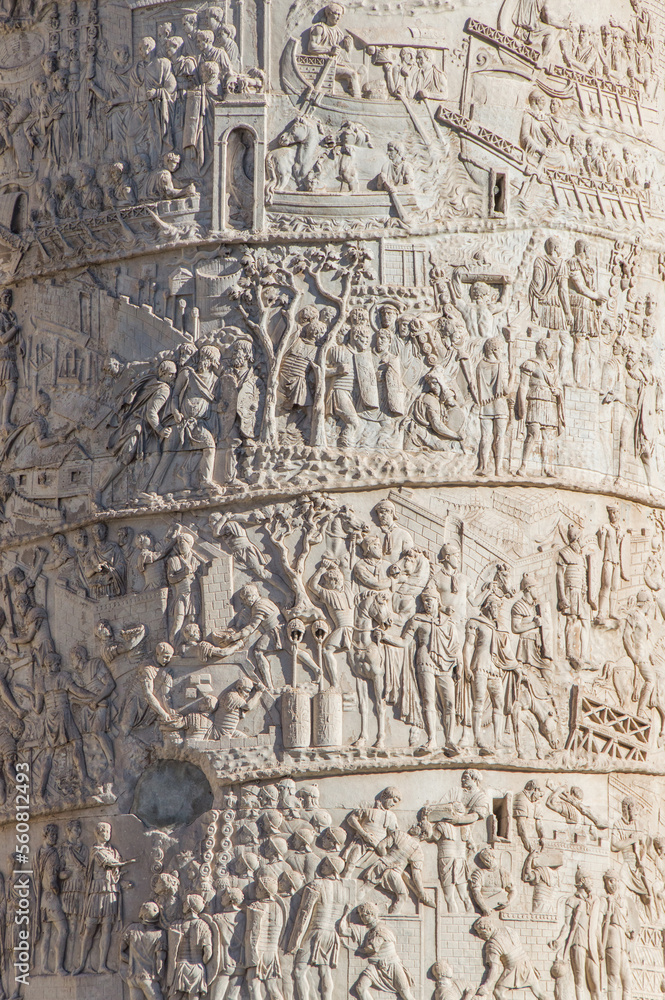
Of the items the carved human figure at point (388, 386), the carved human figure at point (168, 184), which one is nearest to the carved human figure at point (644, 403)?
the carved human figure at point (388, 386)

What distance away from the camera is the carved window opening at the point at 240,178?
42.6ft

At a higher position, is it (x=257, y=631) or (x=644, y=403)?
(x=644, y=403)

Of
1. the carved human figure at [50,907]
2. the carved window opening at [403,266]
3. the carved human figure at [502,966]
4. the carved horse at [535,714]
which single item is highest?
the carved window opening at [403,266]

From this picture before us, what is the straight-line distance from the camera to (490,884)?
12.1 m

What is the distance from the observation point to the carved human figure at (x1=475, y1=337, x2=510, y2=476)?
41.7ft

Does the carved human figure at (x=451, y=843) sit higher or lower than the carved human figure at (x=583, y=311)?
lower

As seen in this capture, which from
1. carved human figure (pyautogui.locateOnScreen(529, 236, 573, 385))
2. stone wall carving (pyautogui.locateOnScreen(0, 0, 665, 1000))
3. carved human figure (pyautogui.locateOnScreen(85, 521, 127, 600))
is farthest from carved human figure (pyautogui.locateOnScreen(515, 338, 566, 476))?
carved human figure (pyautogui.locateOnScreen(85, 521, 127, 600))

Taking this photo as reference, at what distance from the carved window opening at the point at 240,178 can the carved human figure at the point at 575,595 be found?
269 centimetres

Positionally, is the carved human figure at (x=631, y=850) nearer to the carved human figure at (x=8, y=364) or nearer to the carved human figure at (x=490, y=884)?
the carved human figure at (x=490, y=884)

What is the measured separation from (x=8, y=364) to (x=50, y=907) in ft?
11.0

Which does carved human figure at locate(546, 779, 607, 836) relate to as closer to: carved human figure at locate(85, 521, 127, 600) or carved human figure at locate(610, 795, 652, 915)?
carved human figure at locate(610, 795, 652, 915)

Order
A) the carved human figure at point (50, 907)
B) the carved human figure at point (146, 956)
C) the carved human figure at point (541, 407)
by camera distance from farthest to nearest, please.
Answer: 1. the carved human figure at point (541, 407)
2. the carved human figure at point (50, 907)
3. the carved human figure at point (146, 956)

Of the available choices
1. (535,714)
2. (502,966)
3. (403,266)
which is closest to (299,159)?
(403,266)

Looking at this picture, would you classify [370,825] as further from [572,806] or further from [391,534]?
[391,534]
